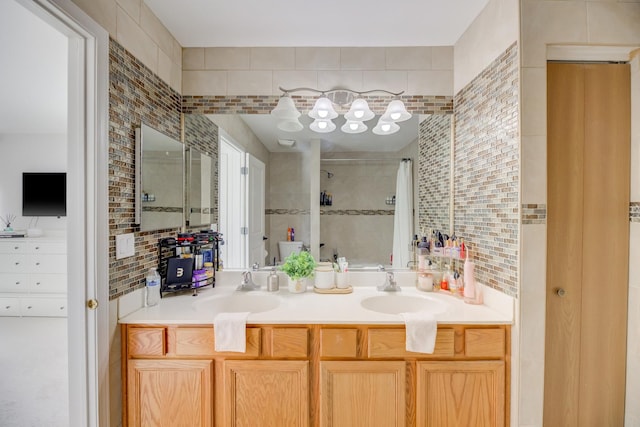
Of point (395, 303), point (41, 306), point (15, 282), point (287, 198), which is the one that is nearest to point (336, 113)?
point (287, 198)

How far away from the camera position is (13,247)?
364cm

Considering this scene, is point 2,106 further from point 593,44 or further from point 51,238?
point 593,44

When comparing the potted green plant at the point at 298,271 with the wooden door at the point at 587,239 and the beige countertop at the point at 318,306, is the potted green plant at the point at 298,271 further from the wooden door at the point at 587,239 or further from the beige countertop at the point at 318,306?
the wooden door at the point at 587,239

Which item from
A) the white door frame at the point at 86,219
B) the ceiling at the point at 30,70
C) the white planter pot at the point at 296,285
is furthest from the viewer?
the white planter pot at the point at 296,285

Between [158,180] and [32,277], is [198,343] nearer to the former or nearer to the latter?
[158,180]

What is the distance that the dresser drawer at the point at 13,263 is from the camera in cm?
364

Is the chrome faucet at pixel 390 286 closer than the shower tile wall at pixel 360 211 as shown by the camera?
Yes

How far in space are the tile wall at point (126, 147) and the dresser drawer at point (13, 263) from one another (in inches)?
135

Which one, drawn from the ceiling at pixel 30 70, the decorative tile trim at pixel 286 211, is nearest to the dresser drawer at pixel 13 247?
the ceiling at pixel 30 70

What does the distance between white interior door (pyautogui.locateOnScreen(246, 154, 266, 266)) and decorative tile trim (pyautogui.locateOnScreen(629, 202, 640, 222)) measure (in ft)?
→ 6.33

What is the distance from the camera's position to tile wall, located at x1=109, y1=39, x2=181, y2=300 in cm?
134

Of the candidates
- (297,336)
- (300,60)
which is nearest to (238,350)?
(297,336)

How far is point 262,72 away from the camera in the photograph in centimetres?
191

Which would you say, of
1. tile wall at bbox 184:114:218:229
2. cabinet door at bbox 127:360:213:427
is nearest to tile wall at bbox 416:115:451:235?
tile wall at bbox 184:114:218:229
